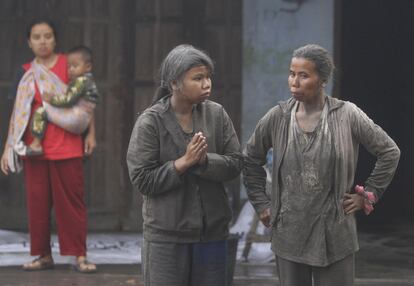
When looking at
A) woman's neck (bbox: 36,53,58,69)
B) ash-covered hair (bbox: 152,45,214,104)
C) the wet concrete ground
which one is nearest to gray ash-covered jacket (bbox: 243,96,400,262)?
ash-covered hair (bbox: 152,45,214,104)

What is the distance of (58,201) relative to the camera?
7.32m

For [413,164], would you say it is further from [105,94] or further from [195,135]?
[195,135]

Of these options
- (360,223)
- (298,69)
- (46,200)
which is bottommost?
(360,223)

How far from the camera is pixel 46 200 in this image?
7363mm

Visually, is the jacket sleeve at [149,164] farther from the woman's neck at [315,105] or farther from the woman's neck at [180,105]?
the woman's neck at [315,105]

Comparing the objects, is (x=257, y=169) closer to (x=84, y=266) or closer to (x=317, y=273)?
(x=317, y=273)

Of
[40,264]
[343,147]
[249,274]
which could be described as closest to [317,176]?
[343,147]

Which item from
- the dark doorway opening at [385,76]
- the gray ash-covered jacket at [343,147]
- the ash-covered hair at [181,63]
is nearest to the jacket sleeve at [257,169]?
the gray ash-covered jacket at [343,147]

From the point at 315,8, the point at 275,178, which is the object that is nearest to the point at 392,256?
the point at 315,8

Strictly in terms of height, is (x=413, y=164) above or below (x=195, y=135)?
below

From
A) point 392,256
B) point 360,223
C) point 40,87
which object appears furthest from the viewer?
point 360,223

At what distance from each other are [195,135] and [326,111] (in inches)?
26.4

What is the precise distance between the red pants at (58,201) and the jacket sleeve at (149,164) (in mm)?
2831

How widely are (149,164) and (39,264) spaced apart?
3.26 metres
